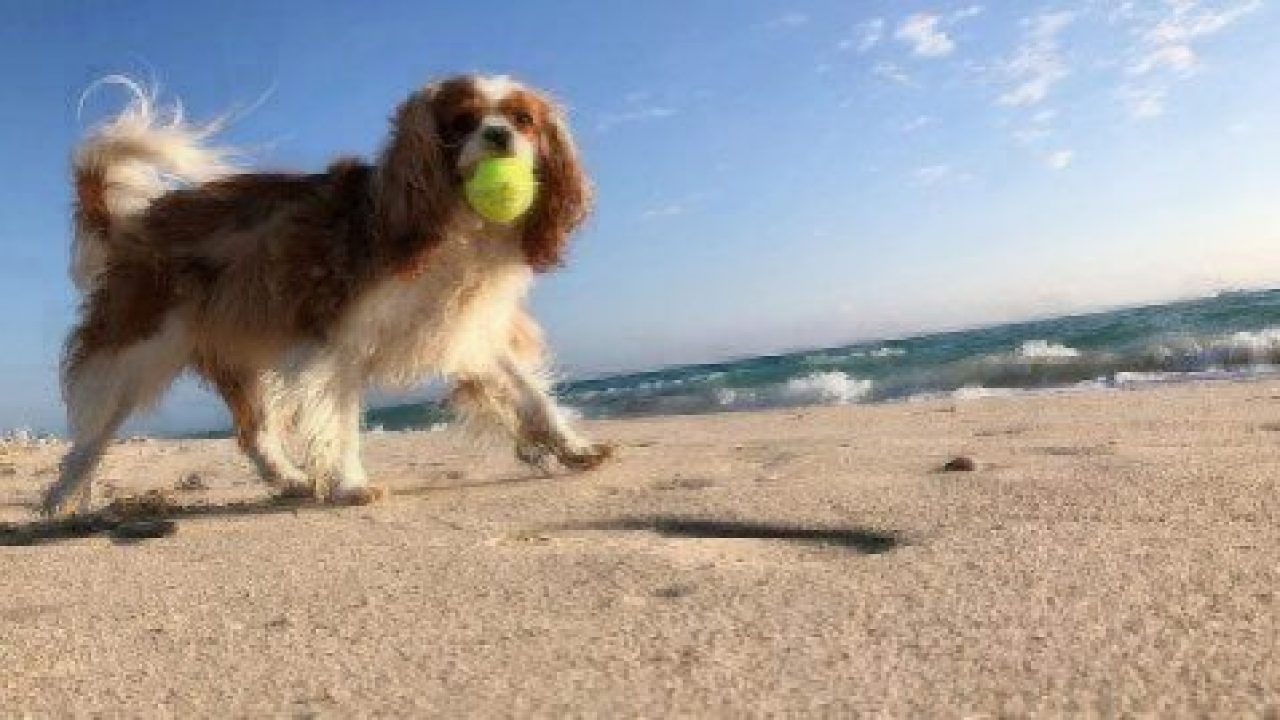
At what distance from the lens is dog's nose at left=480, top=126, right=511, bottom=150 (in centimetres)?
376

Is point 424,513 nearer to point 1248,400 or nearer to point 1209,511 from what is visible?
point 1209,511

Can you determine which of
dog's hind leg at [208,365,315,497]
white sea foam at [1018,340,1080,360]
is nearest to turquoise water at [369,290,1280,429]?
white sea foam at [1018,340,1080,360]

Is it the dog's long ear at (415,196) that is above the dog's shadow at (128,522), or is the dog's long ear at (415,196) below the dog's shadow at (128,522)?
above

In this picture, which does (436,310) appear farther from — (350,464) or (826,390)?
(826,390)

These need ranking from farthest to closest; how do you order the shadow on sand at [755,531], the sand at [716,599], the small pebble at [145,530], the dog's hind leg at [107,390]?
the dog's hind leg at [107,390] < the small pebble at [145,530] < the shadow on sand at [755,531] < the sand at [716,599]

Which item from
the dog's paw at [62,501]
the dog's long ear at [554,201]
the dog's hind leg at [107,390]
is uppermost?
the dog's long ear at [554,201]

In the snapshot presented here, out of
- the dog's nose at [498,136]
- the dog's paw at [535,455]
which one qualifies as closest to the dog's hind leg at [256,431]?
the dog's paw at [535,455]

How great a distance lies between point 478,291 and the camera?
4008 millimetres

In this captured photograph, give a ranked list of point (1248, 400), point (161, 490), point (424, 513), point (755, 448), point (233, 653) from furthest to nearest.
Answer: point (1248, 400) < point (161, 490) < point (755, 448) < point (424, 513) < point (233, 653)

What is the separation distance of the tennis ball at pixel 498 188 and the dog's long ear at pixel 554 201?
0.20 metres

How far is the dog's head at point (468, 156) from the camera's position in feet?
12.3

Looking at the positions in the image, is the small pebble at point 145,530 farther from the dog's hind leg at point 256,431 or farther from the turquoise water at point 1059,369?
the turquoise water at point 1059,369

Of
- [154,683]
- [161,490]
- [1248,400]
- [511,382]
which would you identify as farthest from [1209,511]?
[161,490]

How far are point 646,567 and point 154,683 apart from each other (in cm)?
87
